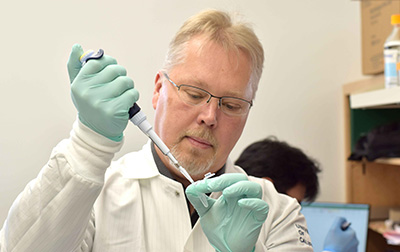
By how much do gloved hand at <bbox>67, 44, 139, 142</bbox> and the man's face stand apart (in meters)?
0.27

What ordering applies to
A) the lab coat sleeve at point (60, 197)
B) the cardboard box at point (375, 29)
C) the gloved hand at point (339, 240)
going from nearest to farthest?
the lab coat sleeve at point (60, 197)
the gloved hand at point (339, 240)
the cardboard box at point (375, 29)

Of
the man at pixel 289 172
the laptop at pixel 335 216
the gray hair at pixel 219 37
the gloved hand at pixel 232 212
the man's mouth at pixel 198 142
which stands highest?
the gray hair at pixel 219 37

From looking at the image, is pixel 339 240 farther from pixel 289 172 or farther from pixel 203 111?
pixel 203 111

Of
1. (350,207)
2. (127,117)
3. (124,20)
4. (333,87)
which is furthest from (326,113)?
(127,117)

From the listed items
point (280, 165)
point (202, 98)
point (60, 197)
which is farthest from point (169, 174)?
point (280, 165)

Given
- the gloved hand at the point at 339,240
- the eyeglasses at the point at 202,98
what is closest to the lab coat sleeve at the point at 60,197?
the eyeglasses at the point at 202,98

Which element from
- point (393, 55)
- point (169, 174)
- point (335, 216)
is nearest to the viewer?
point (169, 174)

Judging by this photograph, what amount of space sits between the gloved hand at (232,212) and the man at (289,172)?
1045 mm

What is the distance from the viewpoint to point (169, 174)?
1266 millimetres

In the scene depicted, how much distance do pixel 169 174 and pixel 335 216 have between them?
1.41 meters

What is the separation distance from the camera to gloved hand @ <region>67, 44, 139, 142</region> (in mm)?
906

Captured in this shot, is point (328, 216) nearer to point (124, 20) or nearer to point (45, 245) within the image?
point (124, 20)

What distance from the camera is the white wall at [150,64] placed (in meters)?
1.82

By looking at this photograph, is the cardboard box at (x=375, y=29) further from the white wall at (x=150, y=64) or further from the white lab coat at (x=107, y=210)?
the white lab coat at (x=107, y=210)
